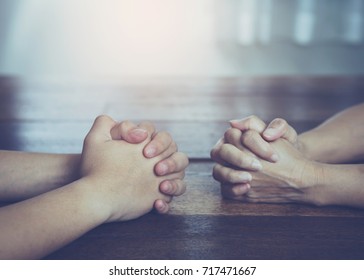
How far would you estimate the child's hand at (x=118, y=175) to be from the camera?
2.36 ft

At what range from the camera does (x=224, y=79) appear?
7.49 ft

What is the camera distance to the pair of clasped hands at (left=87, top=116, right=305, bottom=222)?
2.46 feet

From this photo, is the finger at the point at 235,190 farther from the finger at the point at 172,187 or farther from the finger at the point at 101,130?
the finger at the point at 101,130

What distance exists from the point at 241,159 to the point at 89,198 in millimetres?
251

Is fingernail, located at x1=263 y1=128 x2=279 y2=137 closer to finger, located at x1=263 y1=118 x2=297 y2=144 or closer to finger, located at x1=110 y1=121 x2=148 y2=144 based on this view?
finger, located at x1=263 y1=118 x2=297 y2=144

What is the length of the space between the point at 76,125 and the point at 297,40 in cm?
221

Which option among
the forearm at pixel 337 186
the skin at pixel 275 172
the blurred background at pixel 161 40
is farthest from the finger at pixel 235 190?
the blurred background at pixel 161 40

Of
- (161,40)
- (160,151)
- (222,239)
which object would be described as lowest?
(222,239)

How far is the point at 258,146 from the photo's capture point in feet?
2.66

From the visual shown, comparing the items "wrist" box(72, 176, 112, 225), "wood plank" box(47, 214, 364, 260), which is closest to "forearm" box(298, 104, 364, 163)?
"wood plank" box(47, 214, 364, 260)

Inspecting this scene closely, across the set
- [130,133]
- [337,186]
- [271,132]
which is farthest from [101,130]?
[337,186]

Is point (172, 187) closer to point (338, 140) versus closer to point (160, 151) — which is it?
point (160, 151)
